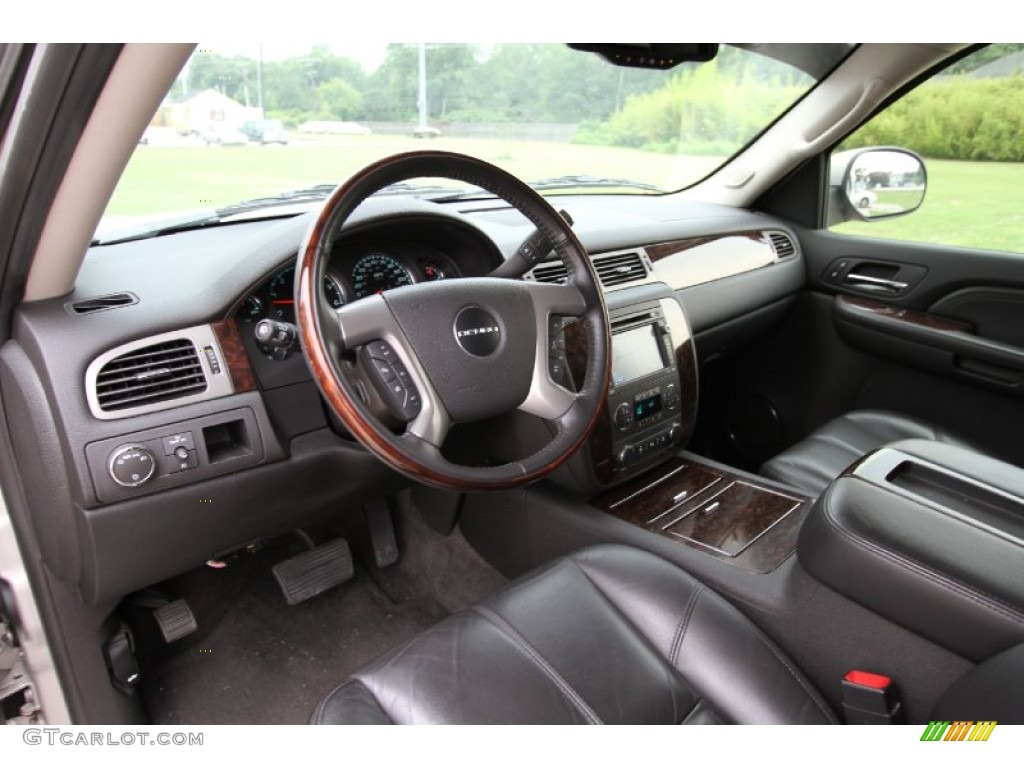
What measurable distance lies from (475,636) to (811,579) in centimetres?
63

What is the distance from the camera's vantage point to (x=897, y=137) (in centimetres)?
261

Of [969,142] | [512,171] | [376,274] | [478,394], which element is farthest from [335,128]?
[969,142]

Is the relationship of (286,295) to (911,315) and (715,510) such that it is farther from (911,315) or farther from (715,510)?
(911,315)

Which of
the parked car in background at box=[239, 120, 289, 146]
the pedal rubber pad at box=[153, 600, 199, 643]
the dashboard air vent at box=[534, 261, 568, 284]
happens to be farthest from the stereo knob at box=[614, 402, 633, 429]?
the pedal rubber pad at box=[153, 600, 199, 643]

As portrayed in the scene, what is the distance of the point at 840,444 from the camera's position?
7.39 ft

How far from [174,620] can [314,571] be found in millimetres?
420

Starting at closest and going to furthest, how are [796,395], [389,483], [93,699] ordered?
[93,699] < [389,483] < [796,395]

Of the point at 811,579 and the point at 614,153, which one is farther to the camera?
the point at 614,153

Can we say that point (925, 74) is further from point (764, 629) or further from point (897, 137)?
point (764, 629)

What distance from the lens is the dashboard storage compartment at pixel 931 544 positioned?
1.15 m

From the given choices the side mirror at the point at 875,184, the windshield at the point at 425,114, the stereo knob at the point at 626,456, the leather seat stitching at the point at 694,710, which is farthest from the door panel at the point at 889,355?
the leather seat stitching at the point at 694,710

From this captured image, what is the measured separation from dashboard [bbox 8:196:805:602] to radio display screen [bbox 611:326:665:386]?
52 mm

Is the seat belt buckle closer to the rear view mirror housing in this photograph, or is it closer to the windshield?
the windshield

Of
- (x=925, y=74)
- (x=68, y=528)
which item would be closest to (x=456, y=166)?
(x=68, y=528)
